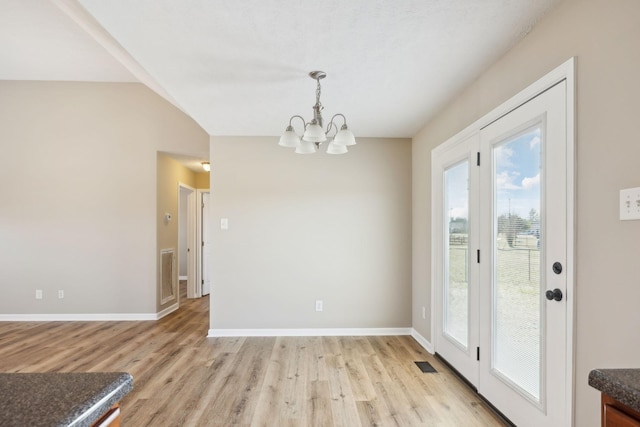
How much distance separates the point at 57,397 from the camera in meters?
0.69

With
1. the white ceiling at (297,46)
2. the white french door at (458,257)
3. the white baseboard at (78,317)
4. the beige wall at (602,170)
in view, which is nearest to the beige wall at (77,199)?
the white baseboard at (78,317)

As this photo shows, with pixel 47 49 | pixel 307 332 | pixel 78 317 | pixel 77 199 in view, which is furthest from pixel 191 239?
pixel 47 49

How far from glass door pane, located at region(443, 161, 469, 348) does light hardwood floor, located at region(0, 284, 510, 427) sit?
17.5 inches

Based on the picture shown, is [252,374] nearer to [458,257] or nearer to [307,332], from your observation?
[307,332]

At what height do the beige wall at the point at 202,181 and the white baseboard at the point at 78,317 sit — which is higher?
the beige wall at the point at 202,181

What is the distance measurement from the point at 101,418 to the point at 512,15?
7.77ft

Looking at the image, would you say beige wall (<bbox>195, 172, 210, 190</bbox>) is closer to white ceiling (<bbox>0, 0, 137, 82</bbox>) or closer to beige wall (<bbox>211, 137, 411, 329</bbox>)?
white ceiling (<bbox>0, 0, 137, 82</bbox>)

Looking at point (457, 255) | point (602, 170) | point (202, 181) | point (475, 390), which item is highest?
point (202, 181)

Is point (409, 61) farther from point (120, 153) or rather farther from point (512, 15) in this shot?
point (120, 153)

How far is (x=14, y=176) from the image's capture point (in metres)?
4.65

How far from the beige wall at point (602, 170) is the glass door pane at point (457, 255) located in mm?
1163

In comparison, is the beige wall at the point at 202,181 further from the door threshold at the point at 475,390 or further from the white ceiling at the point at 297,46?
the door threshold at the point at 475,390

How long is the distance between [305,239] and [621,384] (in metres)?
3.38

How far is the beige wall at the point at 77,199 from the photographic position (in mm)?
4648
